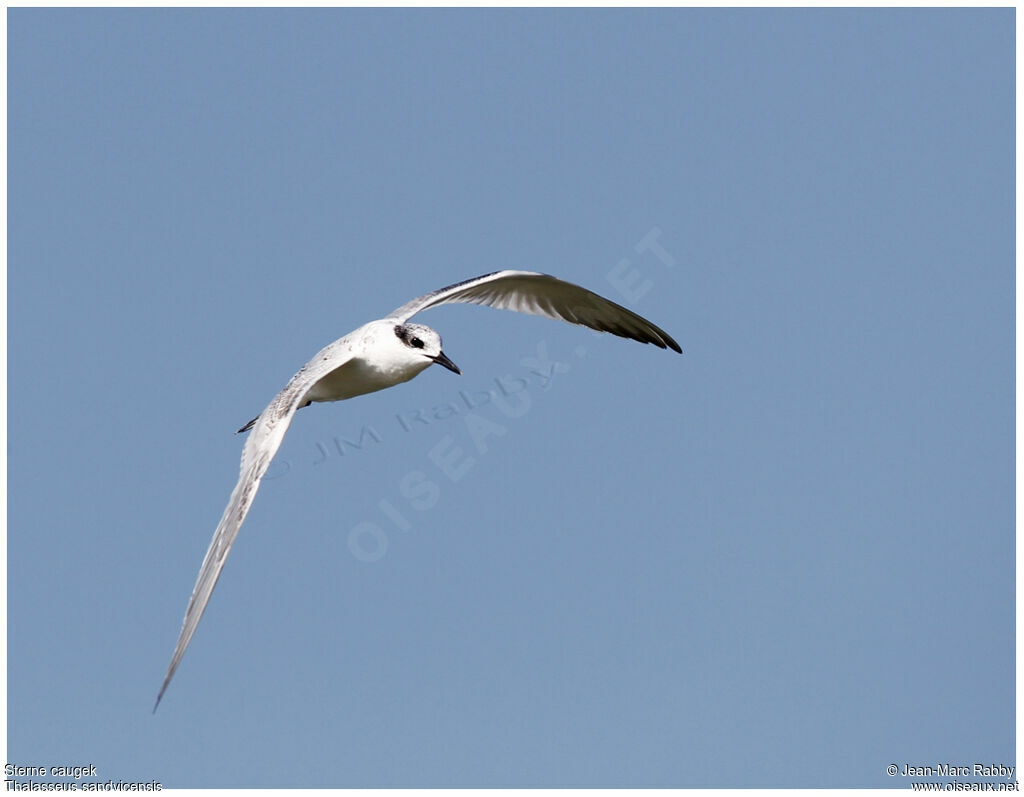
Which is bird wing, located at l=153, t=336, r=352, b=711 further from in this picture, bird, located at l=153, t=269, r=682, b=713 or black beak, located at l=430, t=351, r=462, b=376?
black beak, located at l=430, t=351, r=462, b=376

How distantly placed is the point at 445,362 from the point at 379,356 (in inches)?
26.2

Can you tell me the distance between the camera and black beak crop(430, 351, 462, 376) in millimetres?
12695

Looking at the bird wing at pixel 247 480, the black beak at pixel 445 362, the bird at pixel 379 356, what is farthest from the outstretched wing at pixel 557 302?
the bird wing at pixel 247 480

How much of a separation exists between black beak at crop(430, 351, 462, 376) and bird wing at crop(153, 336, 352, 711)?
35.4 inches

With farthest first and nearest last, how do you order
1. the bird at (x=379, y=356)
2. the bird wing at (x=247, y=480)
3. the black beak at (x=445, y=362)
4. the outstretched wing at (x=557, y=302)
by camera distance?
the outstretched wing at (x=557, y=302), the black beak at (x=445, y=362), the bird at (x=379, y=356), the bird wing at (x=247, y=480)

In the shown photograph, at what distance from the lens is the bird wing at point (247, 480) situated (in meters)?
9.39

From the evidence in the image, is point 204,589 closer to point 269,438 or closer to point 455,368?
point 269,438

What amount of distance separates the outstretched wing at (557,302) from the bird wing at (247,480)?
2734mm

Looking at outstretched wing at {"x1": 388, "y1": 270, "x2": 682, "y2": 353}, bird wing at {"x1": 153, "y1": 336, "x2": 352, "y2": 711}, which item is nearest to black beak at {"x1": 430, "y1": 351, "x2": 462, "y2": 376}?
bird wing at {"x1": 153, "y1": 336, "x2": 352, "y2": 711}

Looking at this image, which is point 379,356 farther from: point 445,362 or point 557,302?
point 557,302

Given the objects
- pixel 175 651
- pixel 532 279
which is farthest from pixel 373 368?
pixel 175 651

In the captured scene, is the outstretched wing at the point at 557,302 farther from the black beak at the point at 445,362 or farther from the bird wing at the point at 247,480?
the bird wing at the point at 247,480

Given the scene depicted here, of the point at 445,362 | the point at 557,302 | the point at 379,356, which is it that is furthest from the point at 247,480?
the point at 557,302

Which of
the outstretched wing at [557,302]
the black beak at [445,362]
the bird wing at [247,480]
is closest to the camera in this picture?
the bird wing at [247,480]
